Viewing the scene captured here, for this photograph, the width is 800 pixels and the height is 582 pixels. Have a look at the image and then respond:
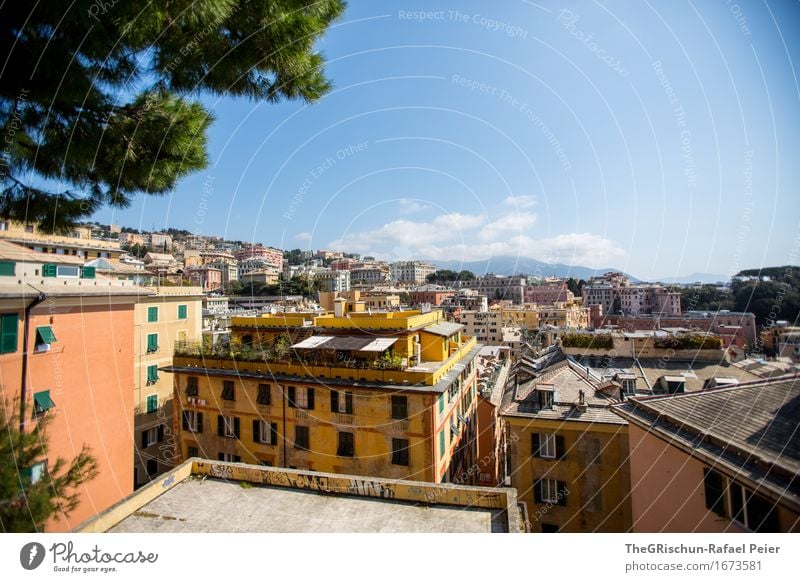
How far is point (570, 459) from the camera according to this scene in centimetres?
962

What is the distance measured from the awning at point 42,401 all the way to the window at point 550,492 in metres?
10.9

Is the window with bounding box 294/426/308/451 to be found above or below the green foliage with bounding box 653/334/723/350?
below

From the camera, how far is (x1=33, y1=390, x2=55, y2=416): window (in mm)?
5786

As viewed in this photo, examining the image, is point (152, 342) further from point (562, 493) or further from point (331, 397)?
point (562, 493)

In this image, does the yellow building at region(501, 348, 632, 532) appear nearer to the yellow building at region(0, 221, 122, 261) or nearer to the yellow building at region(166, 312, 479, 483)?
the yellow building at region(166, 312, 479, 483)

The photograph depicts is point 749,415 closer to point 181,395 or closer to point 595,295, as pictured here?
point 181,395

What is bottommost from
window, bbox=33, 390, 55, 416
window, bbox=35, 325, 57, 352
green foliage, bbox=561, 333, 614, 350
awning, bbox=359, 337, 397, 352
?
green foliage, bbox=561, 333, 614, 350

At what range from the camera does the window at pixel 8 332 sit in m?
5.99

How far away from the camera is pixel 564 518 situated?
31.5 feet

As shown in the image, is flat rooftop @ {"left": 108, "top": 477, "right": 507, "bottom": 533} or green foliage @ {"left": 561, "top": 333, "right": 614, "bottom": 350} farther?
green foliage @ {"left": 561, "top": 333, "right": 614, "bottom": 350}

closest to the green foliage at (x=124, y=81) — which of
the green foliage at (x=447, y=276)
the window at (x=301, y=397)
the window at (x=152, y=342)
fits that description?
the window at (x=301, y=397)

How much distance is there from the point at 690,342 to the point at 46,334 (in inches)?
719

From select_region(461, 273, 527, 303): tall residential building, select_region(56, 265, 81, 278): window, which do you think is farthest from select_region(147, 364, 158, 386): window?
select_region(461, 273, 527, 303): tall residential building

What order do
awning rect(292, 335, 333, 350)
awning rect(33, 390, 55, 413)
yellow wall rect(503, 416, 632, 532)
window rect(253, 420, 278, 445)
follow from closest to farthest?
awning rect(33, 390, 55, 413)
yellow wall rect(503, 416, 632, 532)
awning rect(292, 335, 333, 350)
window rect(253, 420, 278, 445)
